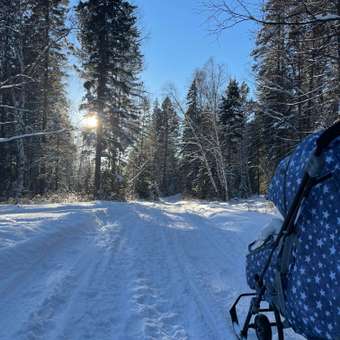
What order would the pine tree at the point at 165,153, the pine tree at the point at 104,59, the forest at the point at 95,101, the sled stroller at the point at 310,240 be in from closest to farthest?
the sled stroller at the point at 310,240, the forest at the point at 95,101, the pine tree at the point at 104,59, the pine tree at the point at 165,153

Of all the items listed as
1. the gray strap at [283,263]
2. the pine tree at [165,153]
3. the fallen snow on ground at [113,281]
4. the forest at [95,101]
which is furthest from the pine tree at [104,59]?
the pine tree at [165,153]

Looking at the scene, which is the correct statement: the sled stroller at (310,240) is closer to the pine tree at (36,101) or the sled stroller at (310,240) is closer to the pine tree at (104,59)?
the pine tree at (36,101)

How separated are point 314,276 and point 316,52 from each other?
831cm

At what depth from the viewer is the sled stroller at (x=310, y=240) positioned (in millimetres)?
1989

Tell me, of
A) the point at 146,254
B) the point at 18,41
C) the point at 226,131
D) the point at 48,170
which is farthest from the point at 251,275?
the point at 226,131

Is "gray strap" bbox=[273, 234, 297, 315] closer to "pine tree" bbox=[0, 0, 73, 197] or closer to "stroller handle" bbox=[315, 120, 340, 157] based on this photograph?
"stroller handle" bbox=[315, 120, 340, 157]

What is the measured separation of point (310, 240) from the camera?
7.07 feet

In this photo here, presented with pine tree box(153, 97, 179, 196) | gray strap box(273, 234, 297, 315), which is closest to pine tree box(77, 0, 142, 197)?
gray strap box(273, 234, 297, 315)

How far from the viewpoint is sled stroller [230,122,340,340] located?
1989 mm

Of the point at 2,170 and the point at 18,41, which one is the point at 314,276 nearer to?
the point at 18,41

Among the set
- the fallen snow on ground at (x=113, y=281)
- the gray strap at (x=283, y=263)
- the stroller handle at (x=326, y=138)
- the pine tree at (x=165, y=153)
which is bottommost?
the fallen snow on ground at (x=113, y=281)

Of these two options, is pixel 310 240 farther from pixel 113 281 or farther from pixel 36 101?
pixel 36 101

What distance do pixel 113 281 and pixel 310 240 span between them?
11.2 ft

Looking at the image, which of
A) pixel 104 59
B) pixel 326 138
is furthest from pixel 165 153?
pixel 326 138
